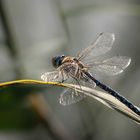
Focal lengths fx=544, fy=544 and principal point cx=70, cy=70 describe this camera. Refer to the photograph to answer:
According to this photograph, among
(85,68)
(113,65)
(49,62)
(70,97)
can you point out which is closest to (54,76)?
(70,97)

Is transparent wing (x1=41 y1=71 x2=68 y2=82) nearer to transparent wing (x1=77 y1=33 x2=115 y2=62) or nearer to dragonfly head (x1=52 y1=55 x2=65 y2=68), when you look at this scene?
dragonfly head (x1=52 y1=55 x2=65 y2=68)

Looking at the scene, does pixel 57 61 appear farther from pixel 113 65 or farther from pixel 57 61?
pixel 113 65

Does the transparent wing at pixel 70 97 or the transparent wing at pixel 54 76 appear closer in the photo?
the transparent wing at pixel 54 76

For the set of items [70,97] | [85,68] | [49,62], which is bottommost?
[70,97]

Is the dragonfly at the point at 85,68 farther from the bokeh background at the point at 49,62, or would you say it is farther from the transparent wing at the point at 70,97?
the bokeh background at the point at 49,62

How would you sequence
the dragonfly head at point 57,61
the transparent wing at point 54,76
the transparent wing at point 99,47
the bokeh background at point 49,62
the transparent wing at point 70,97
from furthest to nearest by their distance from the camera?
1. the bokeh background at point 49,62
2. the transparent wing at point 99,47
3. the dragonfly head at point 57,61
4. the transparent wing at point 70,97
5. the transparent wing at point 54,76

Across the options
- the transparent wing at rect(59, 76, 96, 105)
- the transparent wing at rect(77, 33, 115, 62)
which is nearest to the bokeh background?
the transparent wing at rect(77, 33, 115, 62)

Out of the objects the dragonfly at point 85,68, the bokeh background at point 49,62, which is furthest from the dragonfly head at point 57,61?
the bokeh background at point 49,62

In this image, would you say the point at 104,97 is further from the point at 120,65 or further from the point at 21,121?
the point at 21,121
